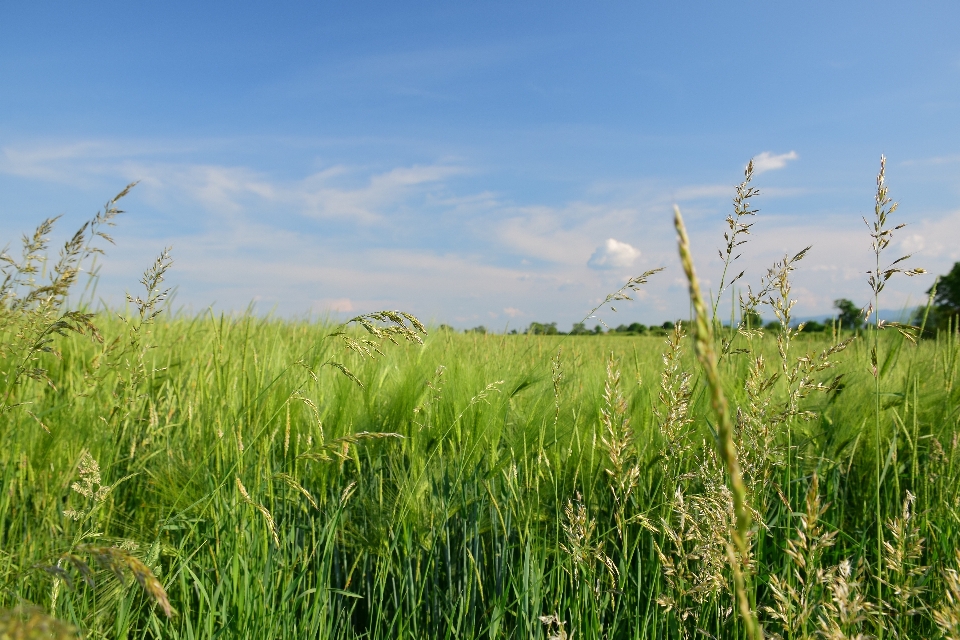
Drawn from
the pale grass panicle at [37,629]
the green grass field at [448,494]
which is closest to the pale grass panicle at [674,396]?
the green grass field at [448,494]

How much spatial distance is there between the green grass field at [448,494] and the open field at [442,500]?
0.5 inches

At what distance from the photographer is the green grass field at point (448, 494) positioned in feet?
4.98

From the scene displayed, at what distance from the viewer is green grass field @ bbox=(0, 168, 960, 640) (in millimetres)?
1518

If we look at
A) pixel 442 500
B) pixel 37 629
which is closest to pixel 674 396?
pixel 442 500

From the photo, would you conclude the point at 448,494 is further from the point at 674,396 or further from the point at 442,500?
the point at 674,396

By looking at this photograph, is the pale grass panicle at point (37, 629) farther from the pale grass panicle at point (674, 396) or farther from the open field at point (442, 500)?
the pale grass panicle at point (674, 396)

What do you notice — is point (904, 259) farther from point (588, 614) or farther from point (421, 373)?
point (421, 373)

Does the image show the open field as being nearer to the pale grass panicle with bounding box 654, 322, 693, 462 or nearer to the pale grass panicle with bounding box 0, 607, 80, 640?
the pale grass panicle with bounding box 654, 322, 693, 462

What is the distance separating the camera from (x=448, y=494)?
1984mm

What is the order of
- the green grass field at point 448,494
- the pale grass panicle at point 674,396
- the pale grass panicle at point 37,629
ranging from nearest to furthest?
the pale grass panicle at point 37,629 < the pale grass panicle at point 674,396 < the green grass field at point 448,494

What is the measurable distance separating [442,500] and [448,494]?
10 cm

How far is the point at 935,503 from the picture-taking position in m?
2.21

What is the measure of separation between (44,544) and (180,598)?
1.45ft

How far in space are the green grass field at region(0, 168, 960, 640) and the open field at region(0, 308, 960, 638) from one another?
1 centimetres
